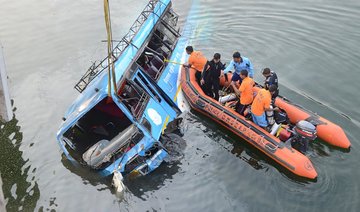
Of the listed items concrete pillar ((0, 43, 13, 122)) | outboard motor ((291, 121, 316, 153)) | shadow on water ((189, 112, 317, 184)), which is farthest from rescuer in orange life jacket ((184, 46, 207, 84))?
concrete pillar ((0, 43, 13, 122))

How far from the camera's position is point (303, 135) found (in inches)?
449

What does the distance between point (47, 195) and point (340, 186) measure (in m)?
8.64

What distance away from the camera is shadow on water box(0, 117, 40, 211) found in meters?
11.7

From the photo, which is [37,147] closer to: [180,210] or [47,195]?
[47,195]

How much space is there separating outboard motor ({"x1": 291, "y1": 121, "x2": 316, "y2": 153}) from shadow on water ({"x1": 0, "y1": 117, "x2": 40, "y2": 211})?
8.09 metres

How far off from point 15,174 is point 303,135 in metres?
9.22

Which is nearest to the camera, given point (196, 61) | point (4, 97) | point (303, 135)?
point (4, 97)

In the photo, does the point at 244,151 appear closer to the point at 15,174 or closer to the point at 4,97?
the point at 4,97

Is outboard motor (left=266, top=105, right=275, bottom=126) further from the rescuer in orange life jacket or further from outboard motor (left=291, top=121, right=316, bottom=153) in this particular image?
the rescuer in orange life jacket

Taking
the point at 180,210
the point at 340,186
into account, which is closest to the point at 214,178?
the point at 180,210

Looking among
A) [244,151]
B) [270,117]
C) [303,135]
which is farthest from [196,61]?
[303,135]

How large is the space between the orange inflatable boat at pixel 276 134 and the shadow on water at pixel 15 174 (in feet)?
20.2

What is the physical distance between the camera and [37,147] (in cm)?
1393

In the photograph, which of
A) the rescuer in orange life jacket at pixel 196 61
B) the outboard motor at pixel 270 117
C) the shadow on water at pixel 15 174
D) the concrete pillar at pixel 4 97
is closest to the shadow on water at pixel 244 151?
the outboard motor at pixel 270 117
